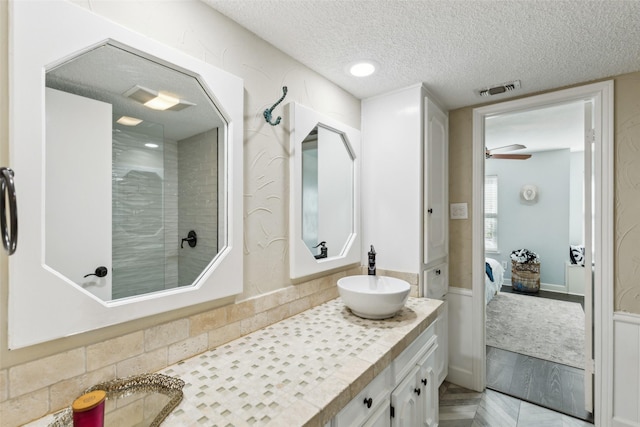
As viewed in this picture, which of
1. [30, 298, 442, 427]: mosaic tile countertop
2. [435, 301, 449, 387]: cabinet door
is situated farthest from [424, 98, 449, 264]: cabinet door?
[30, 298, 442, 427]: mosaic tile countertop

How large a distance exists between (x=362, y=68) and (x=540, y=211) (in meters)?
5.12

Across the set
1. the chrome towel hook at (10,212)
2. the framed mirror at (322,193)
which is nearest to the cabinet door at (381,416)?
the framed mirror at (322,193)

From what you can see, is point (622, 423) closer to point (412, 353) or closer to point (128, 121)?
point (412, 353)

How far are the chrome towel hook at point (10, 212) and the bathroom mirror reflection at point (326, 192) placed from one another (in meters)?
1.16

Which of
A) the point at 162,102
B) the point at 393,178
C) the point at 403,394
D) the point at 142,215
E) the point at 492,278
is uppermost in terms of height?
the point at 162,102

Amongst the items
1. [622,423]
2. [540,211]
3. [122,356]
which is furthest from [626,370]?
[540,211]

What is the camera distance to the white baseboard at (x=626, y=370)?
1770 mm

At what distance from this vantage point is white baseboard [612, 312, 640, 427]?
69.7 inches

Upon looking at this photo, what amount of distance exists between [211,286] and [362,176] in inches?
55.2

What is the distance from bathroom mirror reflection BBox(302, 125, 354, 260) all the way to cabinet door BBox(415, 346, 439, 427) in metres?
0.80

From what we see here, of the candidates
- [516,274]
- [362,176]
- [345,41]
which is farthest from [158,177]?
[516,274]

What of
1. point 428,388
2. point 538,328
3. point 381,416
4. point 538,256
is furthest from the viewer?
point 538,256

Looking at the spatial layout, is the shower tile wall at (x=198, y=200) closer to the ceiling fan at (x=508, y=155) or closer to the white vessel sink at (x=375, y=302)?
the white vessel sink at (x=375, y=302)

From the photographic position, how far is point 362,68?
173 centimetres
